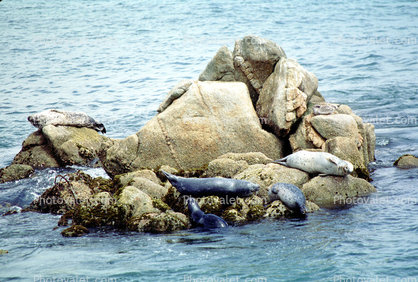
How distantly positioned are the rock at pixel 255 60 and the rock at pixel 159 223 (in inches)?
202

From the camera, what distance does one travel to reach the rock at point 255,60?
11.3 metres

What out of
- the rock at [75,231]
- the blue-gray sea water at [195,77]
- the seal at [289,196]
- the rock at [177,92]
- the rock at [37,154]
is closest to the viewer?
the blue-gray sea water at [195,77]

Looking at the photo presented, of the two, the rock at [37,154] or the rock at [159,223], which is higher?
the rock at [159,223]

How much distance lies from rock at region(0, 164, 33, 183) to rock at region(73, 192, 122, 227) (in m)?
3.80

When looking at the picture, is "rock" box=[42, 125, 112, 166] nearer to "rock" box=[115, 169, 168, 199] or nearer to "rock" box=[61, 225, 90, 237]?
"rock" box=[115, 169, 168, 199]

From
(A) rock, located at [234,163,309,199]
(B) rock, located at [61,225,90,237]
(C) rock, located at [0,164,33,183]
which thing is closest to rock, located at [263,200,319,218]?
(A) rock, located at [234,163,309,199]

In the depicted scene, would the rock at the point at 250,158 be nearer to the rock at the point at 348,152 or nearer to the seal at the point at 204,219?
the rock at the point at 348,152

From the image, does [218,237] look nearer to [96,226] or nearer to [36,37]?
[96,226]

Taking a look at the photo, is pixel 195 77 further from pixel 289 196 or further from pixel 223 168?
pixel 289 196

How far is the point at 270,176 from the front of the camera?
869 cm

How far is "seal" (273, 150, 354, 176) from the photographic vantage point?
8.49m

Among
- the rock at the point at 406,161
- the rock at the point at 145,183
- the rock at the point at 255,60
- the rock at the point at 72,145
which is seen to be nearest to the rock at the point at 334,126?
the rock at the point at 406,161

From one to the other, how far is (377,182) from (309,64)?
14468 millimetres

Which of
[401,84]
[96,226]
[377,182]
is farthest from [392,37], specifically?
[96,226]
